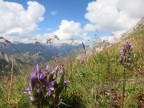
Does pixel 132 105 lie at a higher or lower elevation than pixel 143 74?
lower

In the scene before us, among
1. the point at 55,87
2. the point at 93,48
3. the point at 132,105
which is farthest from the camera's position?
the point at 93,48

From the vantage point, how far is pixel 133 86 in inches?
257

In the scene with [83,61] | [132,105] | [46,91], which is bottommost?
[132,105]

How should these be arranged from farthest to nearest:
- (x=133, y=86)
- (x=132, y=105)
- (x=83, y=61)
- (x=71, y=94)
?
(x=83, y=61) < (x=133, y=86) < (x=71, y=94) < (x=132, y=105)

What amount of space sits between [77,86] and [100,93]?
520 millimetres

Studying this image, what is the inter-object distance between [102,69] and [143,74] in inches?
53.0

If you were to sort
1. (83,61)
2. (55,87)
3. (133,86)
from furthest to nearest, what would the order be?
1. (83,61)
2. (133,86)
3. (55,87)

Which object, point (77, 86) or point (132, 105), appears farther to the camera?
point (77, 86)

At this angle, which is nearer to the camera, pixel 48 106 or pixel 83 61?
pixel 48 106

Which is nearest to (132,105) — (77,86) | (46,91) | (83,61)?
(77,86)

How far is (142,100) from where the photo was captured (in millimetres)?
5500

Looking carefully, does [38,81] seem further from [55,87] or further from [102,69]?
[102,69]

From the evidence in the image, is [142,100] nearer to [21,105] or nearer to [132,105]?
[132,105]

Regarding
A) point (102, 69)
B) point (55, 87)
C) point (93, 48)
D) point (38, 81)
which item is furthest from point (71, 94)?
point (93, 48)
